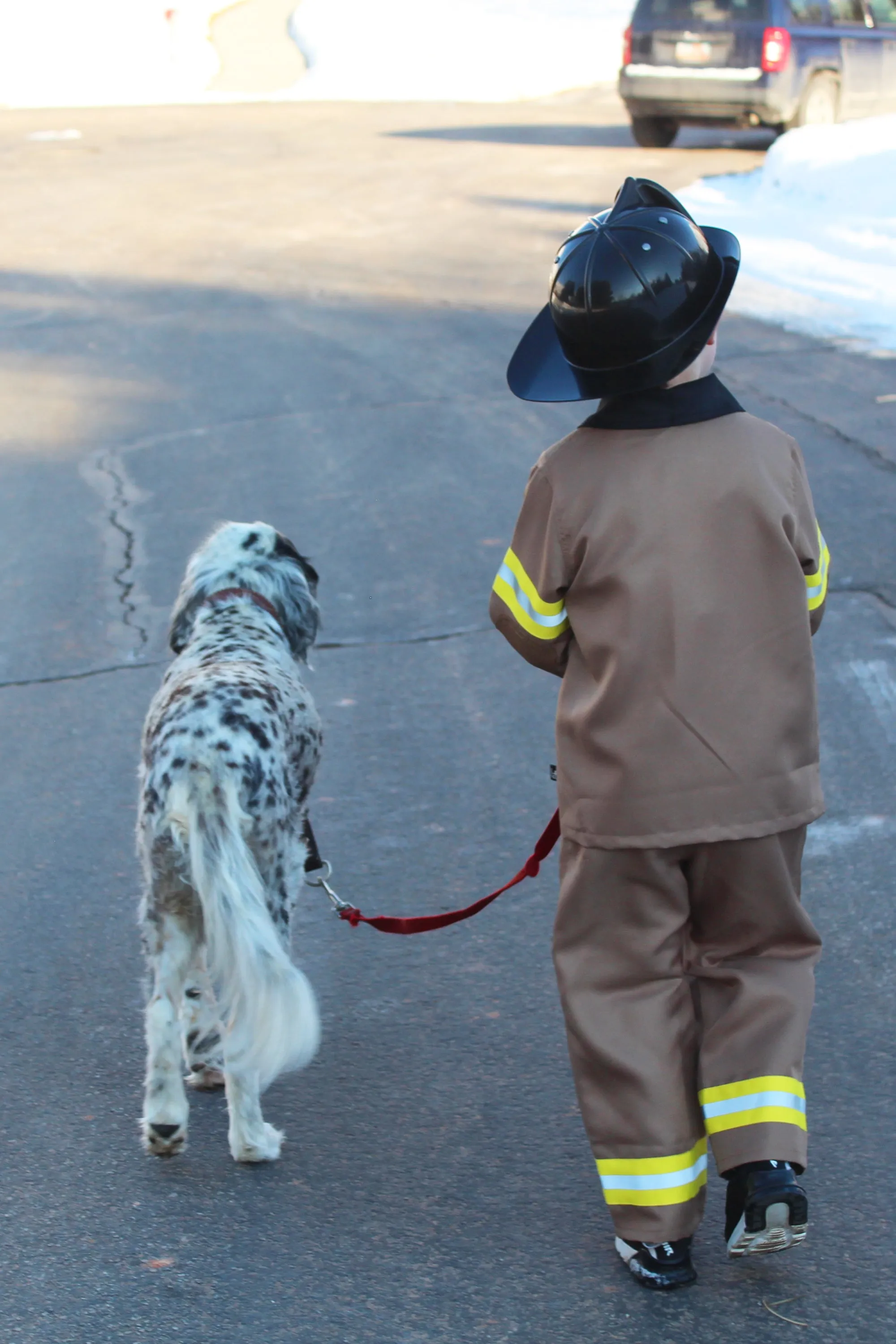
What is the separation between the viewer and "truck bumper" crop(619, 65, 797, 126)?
55.1ft

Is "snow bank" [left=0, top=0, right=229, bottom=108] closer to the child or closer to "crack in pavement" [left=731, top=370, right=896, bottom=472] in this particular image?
"crack in pavement" [left=731, top=370, right=896, bottom=472]

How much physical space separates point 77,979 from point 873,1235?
2.17 m

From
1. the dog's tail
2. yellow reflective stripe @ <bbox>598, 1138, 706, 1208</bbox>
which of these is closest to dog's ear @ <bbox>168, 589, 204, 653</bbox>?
the dog's tail

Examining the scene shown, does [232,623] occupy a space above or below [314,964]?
above

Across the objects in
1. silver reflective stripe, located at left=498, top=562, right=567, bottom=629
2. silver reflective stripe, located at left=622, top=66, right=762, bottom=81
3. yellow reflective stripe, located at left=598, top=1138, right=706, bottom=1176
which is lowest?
silver reflective stripe, located at left=622, top=66, right=762, bottom=81

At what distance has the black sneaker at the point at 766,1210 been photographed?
2.63 m

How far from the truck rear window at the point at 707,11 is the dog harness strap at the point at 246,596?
49.5 ft

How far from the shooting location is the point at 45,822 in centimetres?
487

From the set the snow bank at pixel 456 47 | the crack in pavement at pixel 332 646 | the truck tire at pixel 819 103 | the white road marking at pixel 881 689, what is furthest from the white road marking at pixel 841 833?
the snow bank at pixel 456 47

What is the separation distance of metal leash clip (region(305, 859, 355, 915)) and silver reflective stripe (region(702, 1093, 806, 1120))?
1.13 meters

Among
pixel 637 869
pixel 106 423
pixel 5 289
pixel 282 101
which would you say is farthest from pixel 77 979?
pixel 282 101

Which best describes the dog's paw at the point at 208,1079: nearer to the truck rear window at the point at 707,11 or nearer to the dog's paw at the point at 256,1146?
the dog's paw at the point at 256,1146

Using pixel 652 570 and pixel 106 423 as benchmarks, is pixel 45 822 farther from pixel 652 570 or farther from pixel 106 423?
pixel 106 423

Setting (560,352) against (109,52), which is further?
(109,52)
